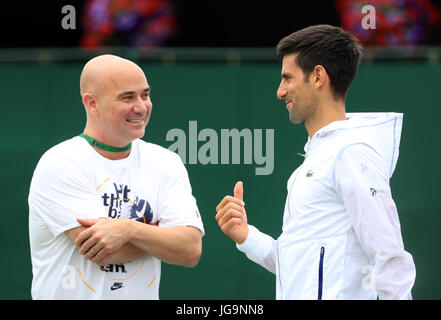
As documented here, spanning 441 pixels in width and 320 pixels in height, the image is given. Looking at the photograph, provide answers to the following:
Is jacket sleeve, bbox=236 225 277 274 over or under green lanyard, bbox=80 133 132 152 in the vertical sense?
under

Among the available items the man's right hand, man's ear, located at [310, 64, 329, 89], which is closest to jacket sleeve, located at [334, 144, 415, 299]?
man's ear, located at [310, 64, 329, 89]

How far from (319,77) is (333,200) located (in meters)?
0.66

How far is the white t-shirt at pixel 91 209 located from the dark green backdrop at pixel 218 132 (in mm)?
2873

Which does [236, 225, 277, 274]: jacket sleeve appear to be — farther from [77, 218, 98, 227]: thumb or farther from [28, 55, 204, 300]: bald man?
[77, 218, 98, 227]: thumb

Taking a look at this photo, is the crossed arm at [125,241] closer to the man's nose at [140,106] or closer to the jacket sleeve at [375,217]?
the man's nose at [140,106]

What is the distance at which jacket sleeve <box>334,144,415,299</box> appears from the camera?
9.94ft

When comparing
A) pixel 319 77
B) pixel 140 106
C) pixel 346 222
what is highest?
pixel 319 77

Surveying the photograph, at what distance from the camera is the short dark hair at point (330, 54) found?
354 cm

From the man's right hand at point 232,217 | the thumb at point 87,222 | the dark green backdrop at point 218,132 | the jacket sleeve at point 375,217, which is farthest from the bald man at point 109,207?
the dark green backdrop at point 218,132

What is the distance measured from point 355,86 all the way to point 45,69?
2.80 metres

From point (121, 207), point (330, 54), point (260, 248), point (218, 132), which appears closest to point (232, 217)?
point (260, 248)

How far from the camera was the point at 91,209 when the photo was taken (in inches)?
131

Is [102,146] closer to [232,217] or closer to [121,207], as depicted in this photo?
[121,207]

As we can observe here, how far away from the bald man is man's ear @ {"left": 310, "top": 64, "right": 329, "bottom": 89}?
80 cm
